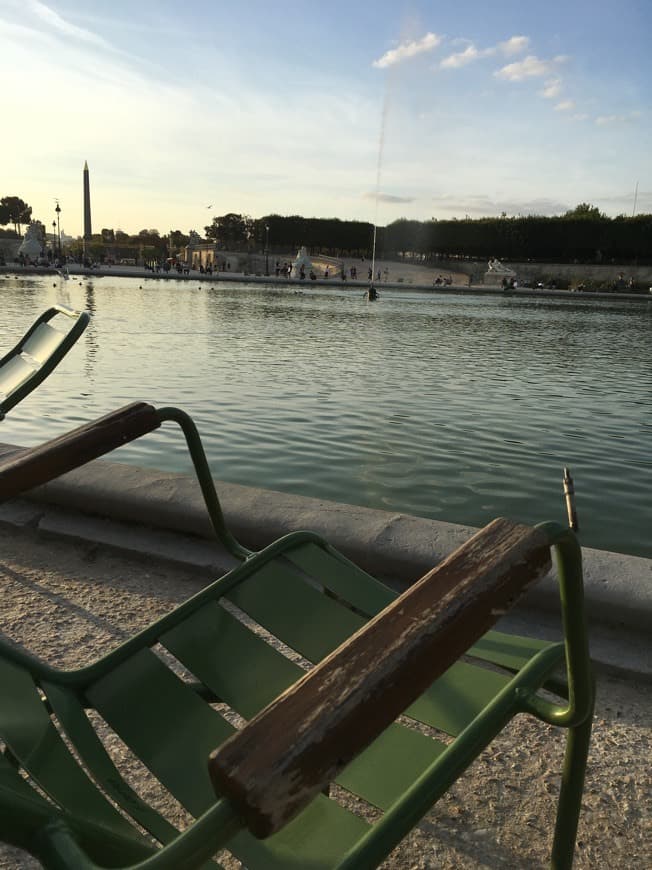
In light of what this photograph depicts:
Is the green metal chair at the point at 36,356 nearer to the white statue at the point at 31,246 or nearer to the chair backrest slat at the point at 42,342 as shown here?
the chair backrest slat at the point at 42,342

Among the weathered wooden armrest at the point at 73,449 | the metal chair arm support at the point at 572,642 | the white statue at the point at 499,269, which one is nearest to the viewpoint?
the metal chair arm support at the point at 572,642

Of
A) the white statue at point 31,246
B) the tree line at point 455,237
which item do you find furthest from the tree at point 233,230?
the white statue at point 31,246

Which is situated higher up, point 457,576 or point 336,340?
point 457,576

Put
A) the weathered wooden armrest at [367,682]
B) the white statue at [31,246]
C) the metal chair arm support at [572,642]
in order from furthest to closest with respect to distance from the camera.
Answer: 1. the white statue at [31,246]
2. the metal chair arm support at [572,642]
3. the weathered wooden armrest at [367,682]

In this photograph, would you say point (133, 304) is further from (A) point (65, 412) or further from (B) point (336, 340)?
(A) point (65, 412)

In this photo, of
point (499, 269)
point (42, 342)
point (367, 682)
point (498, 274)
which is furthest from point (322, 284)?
point (367, 682)

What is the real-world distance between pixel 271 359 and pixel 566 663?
1267cm

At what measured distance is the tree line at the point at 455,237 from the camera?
6706cm

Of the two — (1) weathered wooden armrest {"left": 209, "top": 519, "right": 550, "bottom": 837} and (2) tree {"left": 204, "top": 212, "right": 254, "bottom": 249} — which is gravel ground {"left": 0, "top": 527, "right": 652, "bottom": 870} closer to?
(1) weathered wooden armrest {"left": 209, "top": 519, "right": 550, "bottom": 837}

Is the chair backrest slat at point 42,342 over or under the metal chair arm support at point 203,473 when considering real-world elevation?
over

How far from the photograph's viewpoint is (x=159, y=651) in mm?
2594

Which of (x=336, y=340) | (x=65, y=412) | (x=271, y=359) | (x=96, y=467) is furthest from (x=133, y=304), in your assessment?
(x=96, y=467)

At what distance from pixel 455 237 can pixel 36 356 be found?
76143 millimetres

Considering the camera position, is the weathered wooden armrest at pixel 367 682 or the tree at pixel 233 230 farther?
the tree at pixel 233 230
